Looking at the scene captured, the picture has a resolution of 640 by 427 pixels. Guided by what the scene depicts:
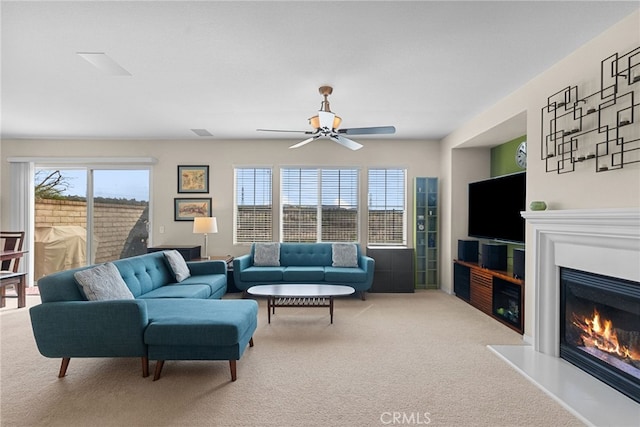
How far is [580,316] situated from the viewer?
9.43 ft

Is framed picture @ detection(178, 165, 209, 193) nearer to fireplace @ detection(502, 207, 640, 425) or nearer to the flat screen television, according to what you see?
the flat screen television

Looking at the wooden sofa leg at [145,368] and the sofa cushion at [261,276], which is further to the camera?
the sofa cushion at [261,276]

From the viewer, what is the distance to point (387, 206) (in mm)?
6234

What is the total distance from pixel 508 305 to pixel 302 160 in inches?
151

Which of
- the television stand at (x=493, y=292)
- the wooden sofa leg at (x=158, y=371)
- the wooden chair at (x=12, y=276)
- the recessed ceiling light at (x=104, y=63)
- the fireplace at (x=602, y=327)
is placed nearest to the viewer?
the fireplace at (x=602, y=327)

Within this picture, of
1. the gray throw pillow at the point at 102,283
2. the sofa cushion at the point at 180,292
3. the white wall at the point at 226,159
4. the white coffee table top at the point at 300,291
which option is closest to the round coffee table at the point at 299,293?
the white coffee table top at the point at 300,291

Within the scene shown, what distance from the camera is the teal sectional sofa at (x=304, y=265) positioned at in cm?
511

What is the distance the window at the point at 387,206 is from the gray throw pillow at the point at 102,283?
4.08m

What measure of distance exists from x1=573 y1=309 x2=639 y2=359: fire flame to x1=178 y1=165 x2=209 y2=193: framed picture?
18.0ft

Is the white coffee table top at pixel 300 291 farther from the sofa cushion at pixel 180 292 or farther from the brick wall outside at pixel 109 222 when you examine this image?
the brick wall outside at pixel 109 222

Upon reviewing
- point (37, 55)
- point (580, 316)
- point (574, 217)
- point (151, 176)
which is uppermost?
point (37, 55)

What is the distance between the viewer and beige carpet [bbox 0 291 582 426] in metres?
2.17

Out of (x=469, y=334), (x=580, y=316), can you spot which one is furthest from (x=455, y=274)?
(x=580, y=316)

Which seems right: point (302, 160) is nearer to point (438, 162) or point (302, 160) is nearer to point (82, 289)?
point (438, 162)
